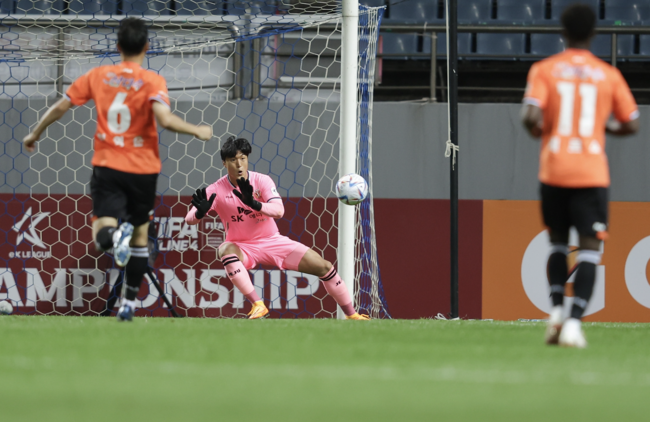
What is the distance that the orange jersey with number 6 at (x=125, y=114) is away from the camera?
4.57m

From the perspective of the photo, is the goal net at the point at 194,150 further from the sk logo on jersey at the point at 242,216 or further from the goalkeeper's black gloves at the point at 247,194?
the goalkeeper's black gloves at the point at 247,194

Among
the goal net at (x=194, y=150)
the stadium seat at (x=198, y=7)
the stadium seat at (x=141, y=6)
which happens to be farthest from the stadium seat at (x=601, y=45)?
the stadium seat at (x=141, y=6)

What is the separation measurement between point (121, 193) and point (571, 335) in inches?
94.4

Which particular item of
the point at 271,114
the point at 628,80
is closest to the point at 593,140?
the point at 271,114

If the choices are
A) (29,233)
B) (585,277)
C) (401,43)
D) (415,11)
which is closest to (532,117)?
(585,277)

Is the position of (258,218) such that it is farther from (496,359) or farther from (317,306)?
(496,359)

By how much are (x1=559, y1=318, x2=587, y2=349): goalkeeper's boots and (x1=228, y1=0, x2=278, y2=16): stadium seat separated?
16.2ft

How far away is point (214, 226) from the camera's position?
7.89 meters

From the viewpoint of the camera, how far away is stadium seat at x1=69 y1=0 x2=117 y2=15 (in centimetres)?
915

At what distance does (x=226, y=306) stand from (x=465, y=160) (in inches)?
103

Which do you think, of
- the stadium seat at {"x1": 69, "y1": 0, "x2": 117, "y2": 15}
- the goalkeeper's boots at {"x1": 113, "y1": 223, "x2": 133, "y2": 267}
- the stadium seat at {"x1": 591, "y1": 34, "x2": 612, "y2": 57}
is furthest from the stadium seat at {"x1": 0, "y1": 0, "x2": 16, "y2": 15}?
the stadium seat at {"x1": 591, "y1": 34, "x2": 612, "y2": 57}

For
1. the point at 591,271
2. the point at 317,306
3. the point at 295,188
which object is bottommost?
the point at 317,306

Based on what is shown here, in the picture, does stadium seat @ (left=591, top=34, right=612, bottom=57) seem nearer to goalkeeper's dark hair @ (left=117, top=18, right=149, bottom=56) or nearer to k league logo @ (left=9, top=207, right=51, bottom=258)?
k league logo @ (left=9, top=207, right=51, bottom=258)

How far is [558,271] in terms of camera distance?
3.86 meters
